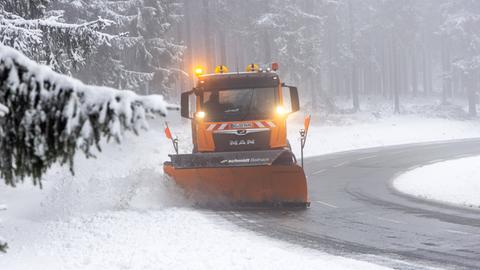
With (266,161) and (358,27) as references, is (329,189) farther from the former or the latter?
(358,27)

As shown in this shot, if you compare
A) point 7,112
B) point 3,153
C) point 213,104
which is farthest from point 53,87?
point 213,104

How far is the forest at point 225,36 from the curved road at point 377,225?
16.8ft

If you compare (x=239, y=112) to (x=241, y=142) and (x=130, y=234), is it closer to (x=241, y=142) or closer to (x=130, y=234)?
(x=241, y=142)

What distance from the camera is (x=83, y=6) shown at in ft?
87.4

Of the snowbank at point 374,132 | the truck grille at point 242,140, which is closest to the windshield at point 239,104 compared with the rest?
the truck grille at point 242,140

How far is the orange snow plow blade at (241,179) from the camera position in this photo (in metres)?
11.4

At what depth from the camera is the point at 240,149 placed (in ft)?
39.3

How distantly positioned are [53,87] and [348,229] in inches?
294

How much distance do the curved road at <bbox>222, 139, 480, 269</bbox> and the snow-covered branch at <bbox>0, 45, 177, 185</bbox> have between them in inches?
198

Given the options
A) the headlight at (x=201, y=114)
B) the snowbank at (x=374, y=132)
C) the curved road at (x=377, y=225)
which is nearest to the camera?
the curved road at (x=377, y=225)

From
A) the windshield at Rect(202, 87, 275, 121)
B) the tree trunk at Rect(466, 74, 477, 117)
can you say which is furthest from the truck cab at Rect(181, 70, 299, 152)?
the tree trunk at Rect(466, 74, 477, 117)

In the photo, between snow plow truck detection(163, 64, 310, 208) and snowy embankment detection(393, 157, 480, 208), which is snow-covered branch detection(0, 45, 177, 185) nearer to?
snow plow truck detection(163, 64, 310, 208)

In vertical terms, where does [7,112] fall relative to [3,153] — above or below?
above

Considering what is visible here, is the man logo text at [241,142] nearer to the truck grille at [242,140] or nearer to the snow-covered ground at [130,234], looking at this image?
the truck grille at [242,140]
